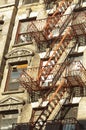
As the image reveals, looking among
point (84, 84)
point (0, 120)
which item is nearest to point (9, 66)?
point (0, 120)

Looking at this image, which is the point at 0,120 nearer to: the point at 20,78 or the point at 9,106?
the point at 9,106

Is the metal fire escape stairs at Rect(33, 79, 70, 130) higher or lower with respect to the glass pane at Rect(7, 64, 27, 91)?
lower

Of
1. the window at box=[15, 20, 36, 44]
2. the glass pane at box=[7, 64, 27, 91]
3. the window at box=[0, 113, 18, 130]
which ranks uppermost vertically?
the window at box=[15, 20, 36, 44]

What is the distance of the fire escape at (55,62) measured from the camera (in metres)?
27.7

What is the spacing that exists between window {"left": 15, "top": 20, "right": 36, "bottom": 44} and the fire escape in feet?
2.11

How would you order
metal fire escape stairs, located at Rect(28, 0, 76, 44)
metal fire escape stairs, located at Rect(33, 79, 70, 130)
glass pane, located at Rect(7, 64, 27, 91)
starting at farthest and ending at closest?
metal fire escape stairs, located at Rect(28, 0, 76, 44) < glass pane, located at Rect(7, 64, 27, 91) < metal fire escape stairs, located at Rect(33, 79, 70, 130)

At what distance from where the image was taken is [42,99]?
28.5 metres

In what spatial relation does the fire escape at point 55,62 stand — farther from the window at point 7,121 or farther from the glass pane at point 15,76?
the window at point 7,121

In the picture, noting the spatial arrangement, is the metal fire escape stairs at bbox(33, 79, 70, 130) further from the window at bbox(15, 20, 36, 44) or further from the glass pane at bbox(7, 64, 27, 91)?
the window at bbox(15, 20, 36, 44)

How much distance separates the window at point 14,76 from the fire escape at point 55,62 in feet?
3.64

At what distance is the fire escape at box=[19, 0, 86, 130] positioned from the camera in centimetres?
2772

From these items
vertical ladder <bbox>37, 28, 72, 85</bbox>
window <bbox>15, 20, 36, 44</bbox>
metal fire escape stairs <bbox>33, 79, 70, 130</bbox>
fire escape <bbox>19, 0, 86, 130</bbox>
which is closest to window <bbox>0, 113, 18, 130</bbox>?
fire escape <bbox>19, 0, 86, 130</bbox>

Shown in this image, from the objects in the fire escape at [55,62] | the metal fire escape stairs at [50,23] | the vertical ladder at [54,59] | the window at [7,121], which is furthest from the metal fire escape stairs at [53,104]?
the metal fire escape stairs at [50,23]

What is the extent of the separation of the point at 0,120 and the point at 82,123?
5912 mm
